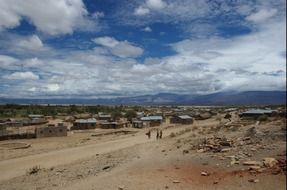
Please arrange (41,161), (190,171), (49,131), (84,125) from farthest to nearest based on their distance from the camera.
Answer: (84,125) < (49,131) < (41,161) < (190,171)

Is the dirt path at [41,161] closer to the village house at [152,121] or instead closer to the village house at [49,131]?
the village house at [49,131]

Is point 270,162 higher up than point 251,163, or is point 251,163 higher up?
point 270,162

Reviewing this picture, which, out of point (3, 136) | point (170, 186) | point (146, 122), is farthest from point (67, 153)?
point (146, 122)

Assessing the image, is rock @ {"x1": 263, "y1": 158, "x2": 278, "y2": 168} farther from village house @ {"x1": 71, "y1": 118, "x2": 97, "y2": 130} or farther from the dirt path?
village house @ {"x1": 71, "y1": 118, "x2": 97, "y2": 130}

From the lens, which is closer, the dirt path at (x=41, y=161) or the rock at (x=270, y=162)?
the rock at (x=270, y=162)

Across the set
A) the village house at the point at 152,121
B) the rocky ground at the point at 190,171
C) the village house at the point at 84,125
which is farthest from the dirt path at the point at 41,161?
the village house at the point at 152,121

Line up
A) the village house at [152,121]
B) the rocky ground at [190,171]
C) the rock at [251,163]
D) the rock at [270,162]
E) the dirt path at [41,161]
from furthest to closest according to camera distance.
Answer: the village house at [152,121] < the dirt path at [41,161] < the rock at [251,163] < the rock at [270,162] < the rocky ground at [190,171]

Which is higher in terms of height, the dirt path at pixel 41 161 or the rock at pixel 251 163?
the rock at pixel 251 163

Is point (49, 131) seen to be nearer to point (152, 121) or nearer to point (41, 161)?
point (41, 161)

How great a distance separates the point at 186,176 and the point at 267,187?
4522 millimetres

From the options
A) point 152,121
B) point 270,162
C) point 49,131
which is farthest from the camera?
point 152,121

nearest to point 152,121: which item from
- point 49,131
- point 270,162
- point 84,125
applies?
point 84,125

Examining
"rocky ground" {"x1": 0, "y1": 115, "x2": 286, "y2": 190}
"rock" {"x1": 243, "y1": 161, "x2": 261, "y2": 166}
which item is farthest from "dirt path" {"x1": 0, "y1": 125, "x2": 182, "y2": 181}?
"rock" {"x1": 243, "y1": 161, "x2": 261, "y2": 166}

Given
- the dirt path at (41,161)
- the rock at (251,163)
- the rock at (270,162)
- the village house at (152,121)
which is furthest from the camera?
the village house at (152,121)
